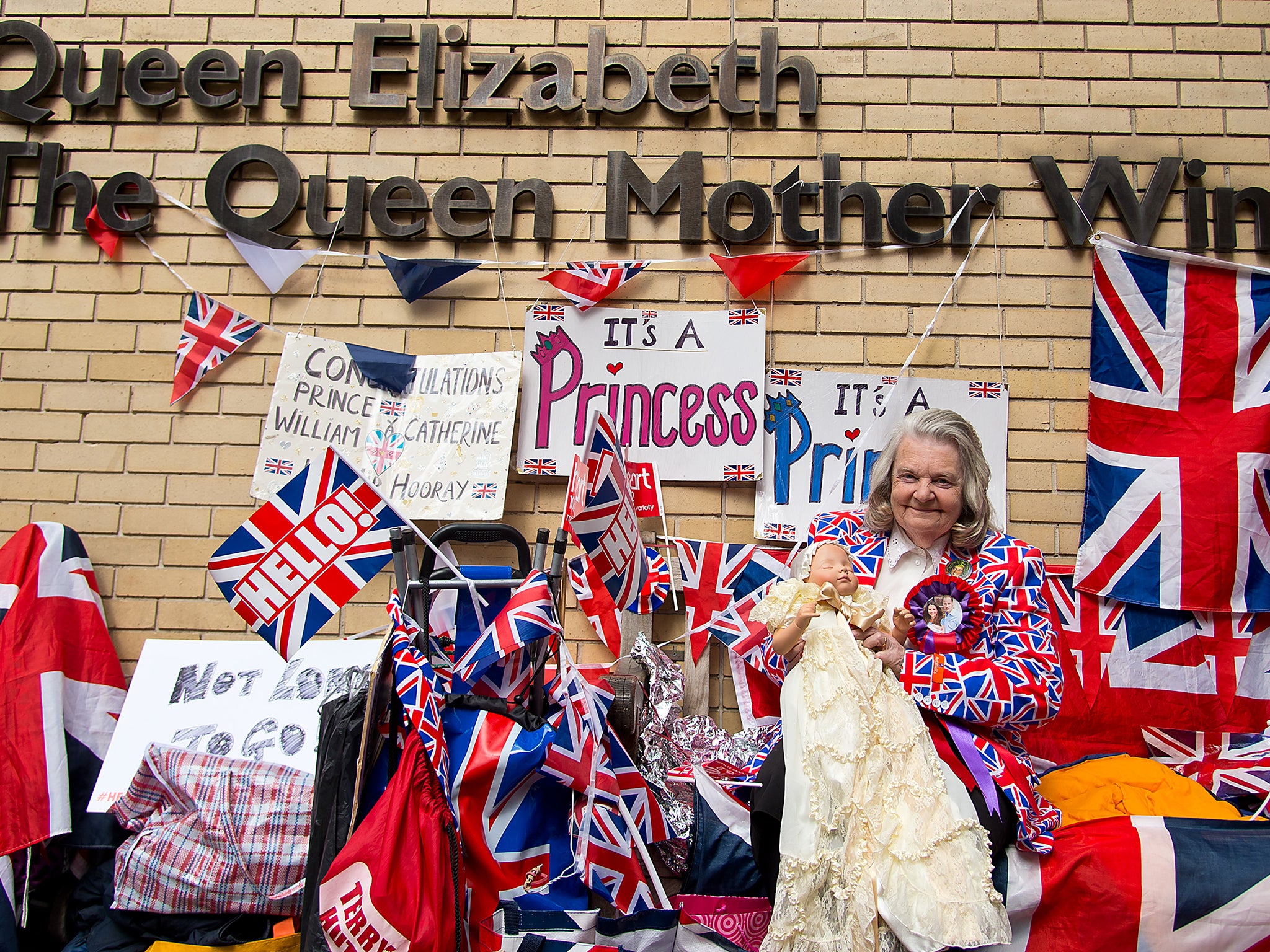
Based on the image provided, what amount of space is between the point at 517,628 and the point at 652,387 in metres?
1.30

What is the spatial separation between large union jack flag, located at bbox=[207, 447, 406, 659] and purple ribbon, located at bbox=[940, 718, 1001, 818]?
1783 millimetres

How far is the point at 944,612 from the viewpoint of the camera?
2.53 meters

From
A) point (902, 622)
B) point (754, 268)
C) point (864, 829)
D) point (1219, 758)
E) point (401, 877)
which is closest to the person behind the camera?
point (864, 829)

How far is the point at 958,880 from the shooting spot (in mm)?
2100

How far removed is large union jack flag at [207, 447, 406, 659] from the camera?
2.71 m

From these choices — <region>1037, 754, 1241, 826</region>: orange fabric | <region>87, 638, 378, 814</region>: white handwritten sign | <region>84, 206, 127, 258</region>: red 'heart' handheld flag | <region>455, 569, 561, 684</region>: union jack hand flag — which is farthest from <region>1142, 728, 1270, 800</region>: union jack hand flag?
<region>84, 206, 127, 258</region>: red 'heart' handheld flag

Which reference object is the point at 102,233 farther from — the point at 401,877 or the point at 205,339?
the point at 401,877

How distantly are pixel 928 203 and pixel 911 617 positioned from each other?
1.93m

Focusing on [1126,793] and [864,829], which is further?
[1126,793]

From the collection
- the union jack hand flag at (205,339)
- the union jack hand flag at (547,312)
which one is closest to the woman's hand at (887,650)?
the union jack hand flag at (547,312)

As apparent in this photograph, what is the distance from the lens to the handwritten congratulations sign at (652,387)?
3.49 m

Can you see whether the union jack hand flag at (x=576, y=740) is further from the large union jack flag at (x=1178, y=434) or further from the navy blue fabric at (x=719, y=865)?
the large union jack flag at (x=1178, y=434)

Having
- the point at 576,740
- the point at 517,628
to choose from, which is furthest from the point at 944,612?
the point at 517,628

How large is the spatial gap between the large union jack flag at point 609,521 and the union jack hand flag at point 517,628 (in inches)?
10.1
